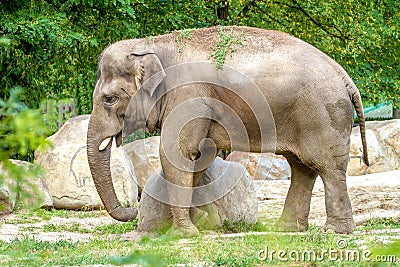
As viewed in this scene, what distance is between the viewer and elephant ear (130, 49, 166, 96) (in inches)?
316

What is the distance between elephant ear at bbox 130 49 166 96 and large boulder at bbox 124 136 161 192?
5.22 m

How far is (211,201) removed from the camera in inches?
338

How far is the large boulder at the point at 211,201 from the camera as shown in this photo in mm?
8484

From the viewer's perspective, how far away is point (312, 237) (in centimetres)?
677

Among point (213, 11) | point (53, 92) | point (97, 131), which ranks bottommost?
point (97, 131)

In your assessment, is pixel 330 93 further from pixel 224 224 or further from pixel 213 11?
pixel 213 11

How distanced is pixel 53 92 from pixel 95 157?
356 inches

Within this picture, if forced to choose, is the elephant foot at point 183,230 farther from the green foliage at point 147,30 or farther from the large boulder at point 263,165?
the green foliage at point 147,30

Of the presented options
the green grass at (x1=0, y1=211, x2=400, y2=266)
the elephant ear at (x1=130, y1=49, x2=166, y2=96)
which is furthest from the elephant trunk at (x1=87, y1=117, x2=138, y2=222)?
the elephant ear at (x1=130, y1=49, x2=166, y2=96)

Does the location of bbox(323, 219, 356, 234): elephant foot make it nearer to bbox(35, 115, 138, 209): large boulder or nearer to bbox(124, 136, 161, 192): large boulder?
bbox(35, 115, 138, 209): large boulder

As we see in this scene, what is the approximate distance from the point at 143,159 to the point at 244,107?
562 centimetres

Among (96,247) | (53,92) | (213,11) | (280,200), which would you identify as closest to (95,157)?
(96,247)

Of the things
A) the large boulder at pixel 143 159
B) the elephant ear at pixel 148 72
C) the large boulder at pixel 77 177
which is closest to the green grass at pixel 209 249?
the elephant ear at pixel 148 72

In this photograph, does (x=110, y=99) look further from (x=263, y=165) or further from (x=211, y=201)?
(x=263, y=165)
